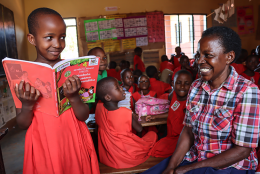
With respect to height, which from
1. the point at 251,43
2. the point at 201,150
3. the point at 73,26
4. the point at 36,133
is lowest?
the point at 201,150

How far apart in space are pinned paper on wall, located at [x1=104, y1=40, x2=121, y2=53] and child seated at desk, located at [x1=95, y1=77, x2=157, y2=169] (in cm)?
488

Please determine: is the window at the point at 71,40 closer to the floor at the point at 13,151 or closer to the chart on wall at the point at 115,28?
the chart on wall at the point at 115,28

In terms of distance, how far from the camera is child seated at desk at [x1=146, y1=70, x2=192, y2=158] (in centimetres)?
187

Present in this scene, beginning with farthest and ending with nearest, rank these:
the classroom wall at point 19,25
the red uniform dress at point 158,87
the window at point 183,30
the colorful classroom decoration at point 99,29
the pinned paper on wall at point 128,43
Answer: the window at point 183,30 < the pinned paper on wall at point 128,43 < the colorful classroom decoration at point 99,29 < the classroom wall at point 19,25 < the red uniform dress at point 158,87

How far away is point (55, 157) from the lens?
1.13 metres

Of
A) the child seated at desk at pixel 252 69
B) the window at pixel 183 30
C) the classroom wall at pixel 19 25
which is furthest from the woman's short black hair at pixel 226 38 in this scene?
the window at pixel 183 30

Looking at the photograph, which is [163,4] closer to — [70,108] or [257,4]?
[257,4]

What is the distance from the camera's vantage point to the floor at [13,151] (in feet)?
8.69

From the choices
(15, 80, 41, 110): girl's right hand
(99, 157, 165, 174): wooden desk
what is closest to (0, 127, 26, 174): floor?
(99, 157, 165, 174): wooden desk

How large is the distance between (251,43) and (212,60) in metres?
7.86

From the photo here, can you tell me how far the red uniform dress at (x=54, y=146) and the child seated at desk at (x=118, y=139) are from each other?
1.83ft

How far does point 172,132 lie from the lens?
6.74ft

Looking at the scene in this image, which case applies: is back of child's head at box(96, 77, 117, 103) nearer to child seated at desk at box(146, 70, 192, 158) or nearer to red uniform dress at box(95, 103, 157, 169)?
red uniform dress at box(95, 103, 157, 169)

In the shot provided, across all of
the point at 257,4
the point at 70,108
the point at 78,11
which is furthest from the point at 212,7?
the point at 70,108
